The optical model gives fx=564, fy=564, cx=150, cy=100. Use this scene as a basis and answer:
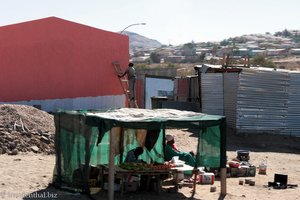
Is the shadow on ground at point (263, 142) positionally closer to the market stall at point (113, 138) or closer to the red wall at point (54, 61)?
the red wall at point (54, 61)

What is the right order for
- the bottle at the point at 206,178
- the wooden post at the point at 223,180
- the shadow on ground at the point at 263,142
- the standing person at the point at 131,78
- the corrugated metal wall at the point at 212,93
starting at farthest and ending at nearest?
the standing person at the point at 131,78
the corrugated metal wall at the point at 212,93
the shadow on ground at the point at 263,142
the bottle at the point at 206,178
the wooden post at the point at 223,180

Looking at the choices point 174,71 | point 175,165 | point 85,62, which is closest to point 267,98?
point 85,62

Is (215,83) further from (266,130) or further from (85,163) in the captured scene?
(85,163)

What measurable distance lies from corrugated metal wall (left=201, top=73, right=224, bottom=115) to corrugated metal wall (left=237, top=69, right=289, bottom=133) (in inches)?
38.6

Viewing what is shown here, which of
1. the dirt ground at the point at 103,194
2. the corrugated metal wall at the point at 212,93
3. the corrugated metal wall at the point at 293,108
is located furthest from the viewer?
the corrugated metal wall at the point at 212,93

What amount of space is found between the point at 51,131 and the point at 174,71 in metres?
30.4

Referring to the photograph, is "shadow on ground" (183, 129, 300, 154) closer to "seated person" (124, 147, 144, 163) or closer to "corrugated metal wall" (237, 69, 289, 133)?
"corrugated metal wall" (237, 69, 289, 133)

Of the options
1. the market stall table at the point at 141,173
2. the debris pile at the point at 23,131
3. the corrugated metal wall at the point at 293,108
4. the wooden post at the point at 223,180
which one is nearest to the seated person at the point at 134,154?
the market stall table at the point at 141,173

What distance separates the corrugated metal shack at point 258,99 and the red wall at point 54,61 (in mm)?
4658

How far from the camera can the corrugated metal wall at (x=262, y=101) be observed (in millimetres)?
21297

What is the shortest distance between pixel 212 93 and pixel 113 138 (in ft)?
41.5

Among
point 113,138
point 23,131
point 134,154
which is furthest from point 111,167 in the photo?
point 23,131

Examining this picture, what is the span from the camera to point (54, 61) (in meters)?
21.3

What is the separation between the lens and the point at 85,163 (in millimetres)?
10430
